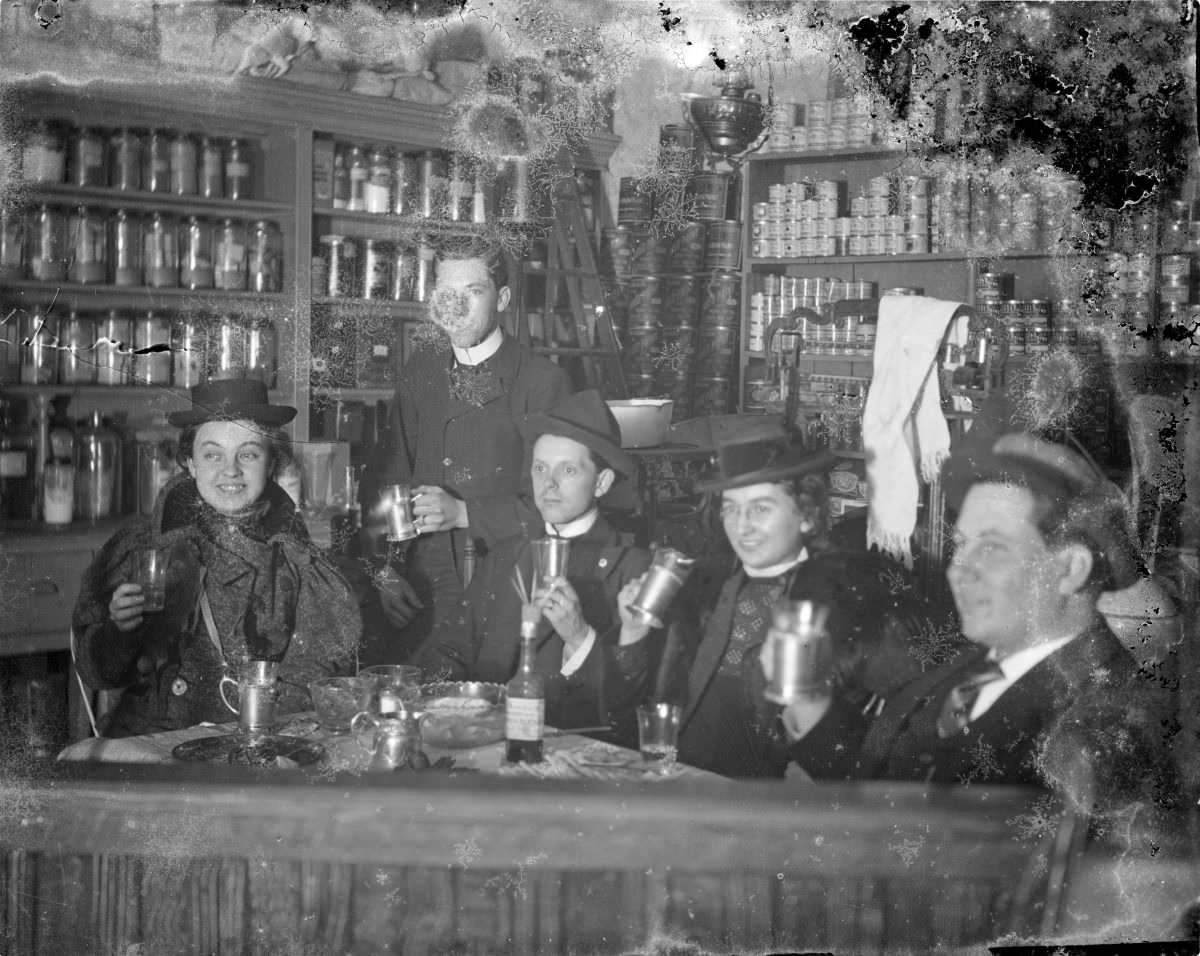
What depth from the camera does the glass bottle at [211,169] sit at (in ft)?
8.86

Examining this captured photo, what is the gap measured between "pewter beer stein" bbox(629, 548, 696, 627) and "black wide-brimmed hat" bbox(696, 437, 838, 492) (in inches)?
6.5

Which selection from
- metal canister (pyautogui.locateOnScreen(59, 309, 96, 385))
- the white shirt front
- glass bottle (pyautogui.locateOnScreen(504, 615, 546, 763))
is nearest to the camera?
glass bottle (pyautogui.locateOnScreen(504, 615, 546, 763))

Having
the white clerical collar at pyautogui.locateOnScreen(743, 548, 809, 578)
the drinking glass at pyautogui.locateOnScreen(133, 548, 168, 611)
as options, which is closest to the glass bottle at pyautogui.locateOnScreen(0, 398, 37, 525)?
the drinking glass at pyautogui.locateOnScreen(133, 548, 168, 611)

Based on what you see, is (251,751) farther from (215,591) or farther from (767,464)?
(767,464)

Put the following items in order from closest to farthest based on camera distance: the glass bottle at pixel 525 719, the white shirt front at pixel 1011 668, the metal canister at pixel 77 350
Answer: the glass bottle at pixel 525 719 → the metal canister at pixel 77 350 → the white shirt front at pixel 1011 668

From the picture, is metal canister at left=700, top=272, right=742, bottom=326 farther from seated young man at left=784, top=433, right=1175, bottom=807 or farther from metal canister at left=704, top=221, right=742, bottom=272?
seated young man at left=784, top=433, right=1175, bottom=807

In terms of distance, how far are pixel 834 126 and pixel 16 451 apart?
65.7 inches

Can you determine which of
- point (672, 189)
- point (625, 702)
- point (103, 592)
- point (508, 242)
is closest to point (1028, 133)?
point (672, 189)

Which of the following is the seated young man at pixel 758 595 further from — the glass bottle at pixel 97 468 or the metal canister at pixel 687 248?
the glass bottle at pixel 97 468

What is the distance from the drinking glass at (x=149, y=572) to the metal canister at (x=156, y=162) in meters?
0.69

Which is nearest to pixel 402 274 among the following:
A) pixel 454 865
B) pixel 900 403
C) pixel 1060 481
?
pixel 900 403

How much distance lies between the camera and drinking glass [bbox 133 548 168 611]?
276 cm

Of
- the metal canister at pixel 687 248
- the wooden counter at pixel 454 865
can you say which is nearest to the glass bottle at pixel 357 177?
the metal canister at pixel 687 248

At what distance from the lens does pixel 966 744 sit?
9.21ft
